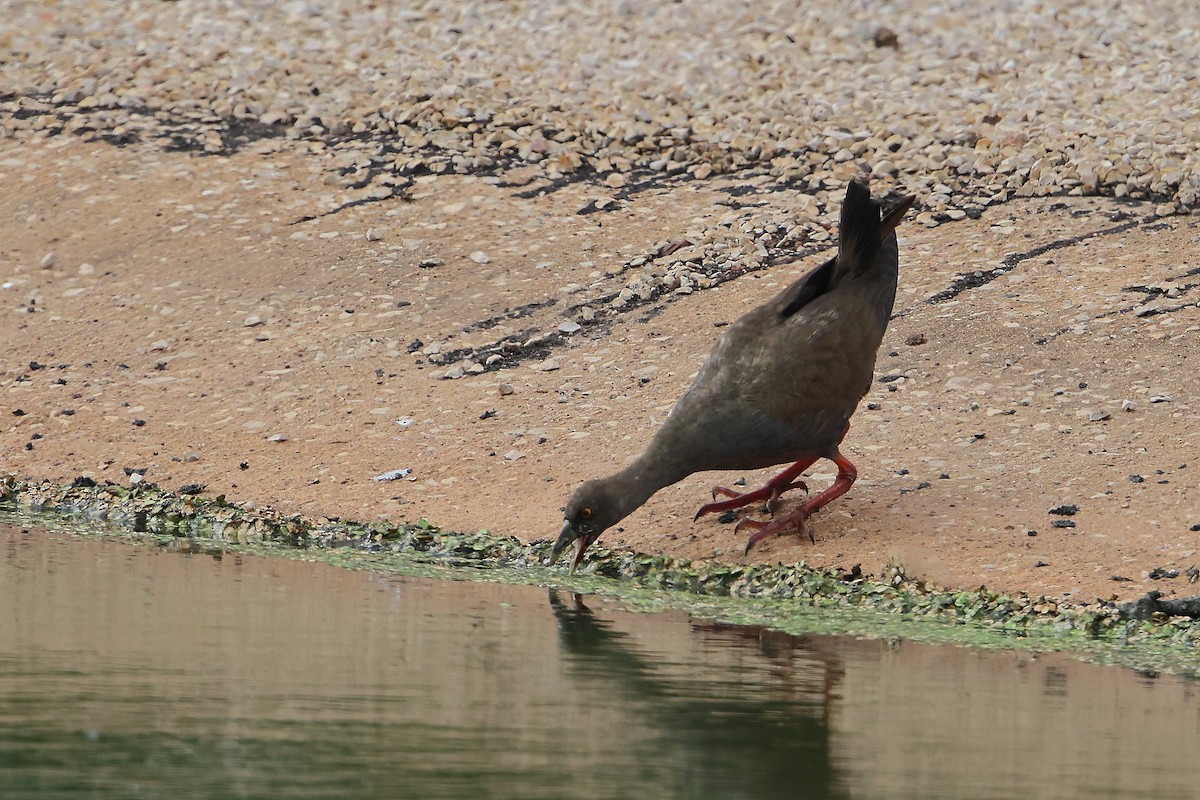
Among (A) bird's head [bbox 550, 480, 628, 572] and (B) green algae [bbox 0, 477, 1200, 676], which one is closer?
(B) green algae [bbox 0, 477, 1200, 676]

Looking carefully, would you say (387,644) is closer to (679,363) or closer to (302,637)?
(302,637)

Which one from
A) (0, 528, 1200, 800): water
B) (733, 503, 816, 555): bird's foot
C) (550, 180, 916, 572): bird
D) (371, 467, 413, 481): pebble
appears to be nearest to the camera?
(0, 528, 1200, 800): water

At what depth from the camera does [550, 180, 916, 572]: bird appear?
8203 mm

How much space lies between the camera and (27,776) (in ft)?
15.2

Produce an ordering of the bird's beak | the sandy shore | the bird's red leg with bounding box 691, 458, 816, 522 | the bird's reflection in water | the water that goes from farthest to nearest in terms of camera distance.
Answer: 1. the sandy shore
2. the bird's red leg with bounding box 691, 458, 816, 522
3. the bird's beak
4. the bird's reflection in water
5. the water

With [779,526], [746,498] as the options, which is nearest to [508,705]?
[779,526]

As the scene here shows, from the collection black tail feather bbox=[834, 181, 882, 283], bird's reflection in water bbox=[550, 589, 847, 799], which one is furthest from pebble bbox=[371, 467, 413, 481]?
black tail feather bbox=[834, 181, 882, 283]

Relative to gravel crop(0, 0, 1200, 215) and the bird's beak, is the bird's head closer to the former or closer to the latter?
the bird's beak

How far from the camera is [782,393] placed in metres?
8.23

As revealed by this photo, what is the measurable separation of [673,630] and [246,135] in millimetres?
9614

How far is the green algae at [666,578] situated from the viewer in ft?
24.4

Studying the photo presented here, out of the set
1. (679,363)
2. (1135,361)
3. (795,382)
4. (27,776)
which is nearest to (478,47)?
(679,363)

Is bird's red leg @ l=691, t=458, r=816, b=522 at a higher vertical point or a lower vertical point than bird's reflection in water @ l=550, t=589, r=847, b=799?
higher

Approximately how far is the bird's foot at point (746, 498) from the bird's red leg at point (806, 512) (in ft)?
0.60
